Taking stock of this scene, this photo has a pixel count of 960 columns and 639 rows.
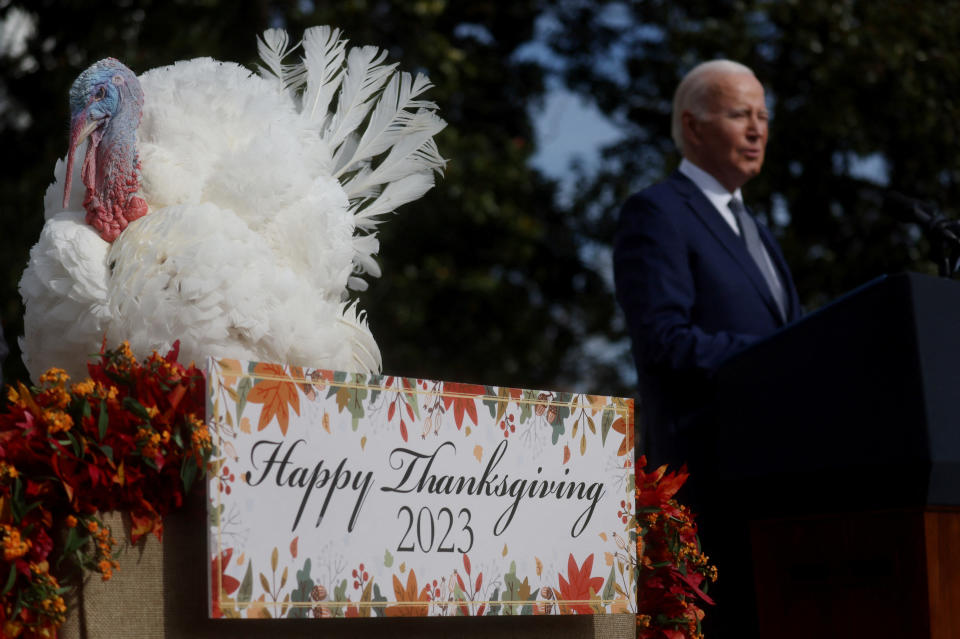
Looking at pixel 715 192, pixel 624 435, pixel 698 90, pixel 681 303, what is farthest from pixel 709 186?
pixel 624 435

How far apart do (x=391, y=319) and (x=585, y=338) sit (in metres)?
2.90

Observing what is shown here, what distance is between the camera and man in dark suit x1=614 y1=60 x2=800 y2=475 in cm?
300

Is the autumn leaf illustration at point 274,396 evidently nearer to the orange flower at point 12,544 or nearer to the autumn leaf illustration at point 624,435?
the orange flower at point 12,544

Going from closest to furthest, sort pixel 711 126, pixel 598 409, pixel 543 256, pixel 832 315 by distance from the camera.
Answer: pixel 598 409 → pixel 832 315 → pixel 711 126 → pixel 543 256

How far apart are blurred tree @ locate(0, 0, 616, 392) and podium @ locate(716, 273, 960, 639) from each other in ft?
18.5

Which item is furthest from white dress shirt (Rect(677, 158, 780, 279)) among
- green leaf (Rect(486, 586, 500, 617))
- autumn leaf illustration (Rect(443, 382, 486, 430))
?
green leaf (Rect(486, 586, 500, 617))

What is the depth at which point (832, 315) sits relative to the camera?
2574 mm

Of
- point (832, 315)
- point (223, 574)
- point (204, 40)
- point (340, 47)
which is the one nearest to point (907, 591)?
point (832, 315)

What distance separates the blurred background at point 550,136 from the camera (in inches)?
292

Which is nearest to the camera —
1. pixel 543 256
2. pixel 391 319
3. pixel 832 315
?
pixel 832 315

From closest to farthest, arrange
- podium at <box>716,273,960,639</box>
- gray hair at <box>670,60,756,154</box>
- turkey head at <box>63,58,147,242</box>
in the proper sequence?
1. turkey head at <box>63,58,147,242</box>
2. podium at <box>716,273,960,639</box>
3. gray hair at <box>670,60,756,154</box>

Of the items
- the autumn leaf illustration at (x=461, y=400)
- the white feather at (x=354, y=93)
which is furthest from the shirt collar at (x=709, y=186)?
the autumn leaf illustration at (x=461, y=400)

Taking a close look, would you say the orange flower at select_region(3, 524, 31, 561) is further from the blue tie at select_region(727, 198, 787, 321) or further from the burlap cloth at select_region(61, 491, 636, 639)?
the blue tie at select_region(727, 198, 787, 321)

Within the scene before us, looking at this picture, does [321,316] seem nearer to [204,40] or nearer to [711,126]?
[711,126]
